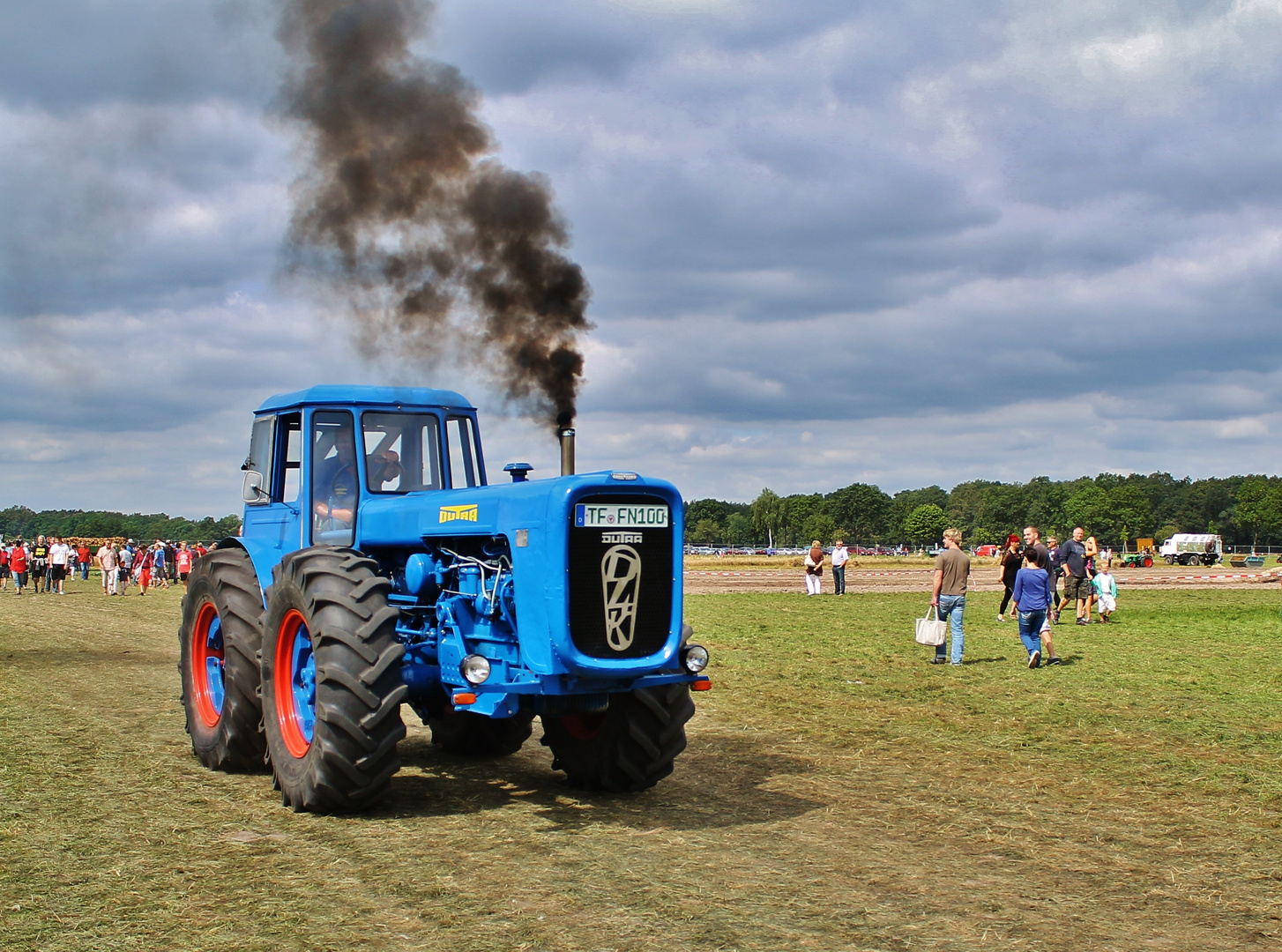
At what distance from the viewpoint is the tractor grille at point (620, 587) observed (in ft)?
21.9

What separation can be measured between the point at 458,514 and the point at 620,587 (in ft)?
4.05

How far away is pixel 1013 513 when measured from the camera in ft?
550

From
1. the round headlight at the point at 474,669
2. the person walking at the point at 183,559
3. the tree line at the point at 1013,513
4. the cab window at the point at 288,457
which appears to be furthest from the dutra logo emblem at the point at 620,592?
the tree line at the point at 1013,513

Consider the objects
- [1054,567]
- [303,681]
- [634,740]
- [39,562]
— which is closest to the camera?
[634,740]

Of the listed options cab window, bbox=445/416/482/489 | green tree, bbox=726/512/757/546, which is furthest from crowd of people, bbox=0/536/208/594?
green tree, bbox=726/512/757/546

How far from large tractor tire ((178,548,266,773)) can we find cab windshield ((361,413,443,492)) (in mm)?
1275

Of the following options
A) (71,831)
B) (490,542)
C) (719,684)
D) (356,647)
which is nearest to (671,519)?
(490,542)

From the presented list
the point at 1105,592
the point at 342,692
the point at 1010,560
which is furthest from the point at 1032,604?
the point at 342,692

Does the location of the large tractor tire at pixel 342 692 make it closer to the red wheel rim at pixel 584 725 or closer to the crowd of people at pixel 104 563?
the red wheel rim at pixel 584 725

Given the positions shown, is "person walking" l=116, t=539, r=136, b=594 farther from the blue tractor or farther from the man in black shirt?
the blue tractor

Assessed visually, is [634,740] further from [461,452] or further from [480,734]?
[461,452]

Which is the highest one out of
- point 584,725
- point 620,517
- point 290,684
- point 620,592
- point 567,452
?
point 567,452

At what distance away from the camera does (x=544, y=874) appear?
5711 mm

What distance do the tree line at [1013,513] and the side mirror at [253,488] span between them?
136369 millimetres
